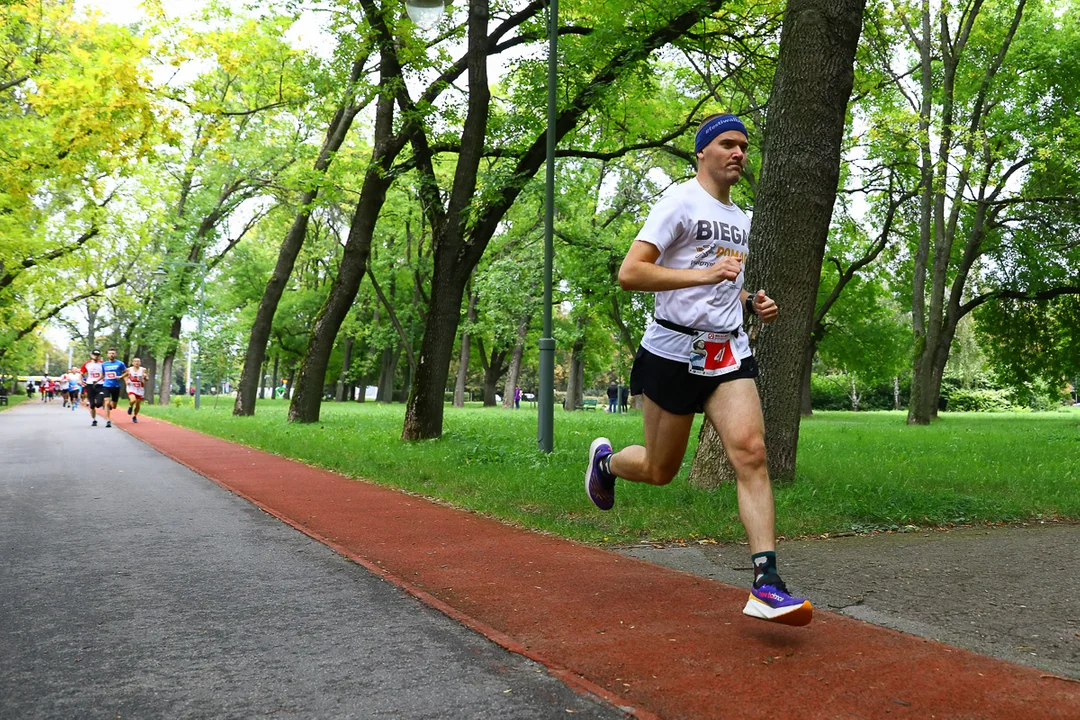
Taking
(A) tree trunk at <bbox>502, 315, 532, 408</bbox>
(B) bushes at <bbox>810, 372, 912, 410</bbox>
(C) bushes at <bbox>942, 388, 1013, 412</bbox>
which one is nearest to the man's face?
(A) tree trunk at <bbox>502, 315, 532, 408</bbox>

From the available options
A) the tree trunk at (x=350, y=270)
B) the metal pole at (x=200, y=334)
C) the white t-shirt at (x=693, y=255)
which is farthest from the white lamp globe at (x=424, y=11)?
the metal pole at (x=200, y=334)

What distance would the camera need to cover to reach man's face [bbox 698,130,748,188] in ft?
13.8

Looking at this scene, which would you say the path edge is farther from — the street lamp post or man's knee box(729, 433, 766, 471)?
the street lamp post

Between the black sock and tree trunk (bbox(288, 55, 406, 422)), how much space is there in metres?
14.1

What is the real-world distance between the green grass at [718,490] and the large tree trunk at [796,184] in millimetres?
1095

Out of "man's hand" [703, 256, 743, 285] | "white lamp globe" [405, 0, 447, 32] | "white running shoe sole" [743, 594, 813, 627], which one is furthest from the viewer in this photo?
"white lamp globe" [405, 0, 447, 32]

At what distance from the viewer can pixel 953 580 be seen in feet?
16.7

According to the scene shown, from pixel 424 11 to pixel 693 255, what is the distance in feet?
36.8

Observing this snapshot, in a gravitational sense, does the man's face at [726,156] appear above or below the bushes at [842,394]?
above

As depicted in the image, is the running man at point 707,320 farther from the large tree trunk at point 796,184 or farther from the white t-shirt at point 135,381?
the white t-shirt at point 135,381

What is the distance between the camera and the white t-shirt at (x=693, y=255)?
410 centimetres

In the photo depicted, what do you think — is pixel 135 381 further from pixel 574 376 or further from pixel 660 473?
pixel 660 473

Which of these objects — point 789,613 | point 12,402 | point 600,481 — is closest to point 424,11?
point 600,481

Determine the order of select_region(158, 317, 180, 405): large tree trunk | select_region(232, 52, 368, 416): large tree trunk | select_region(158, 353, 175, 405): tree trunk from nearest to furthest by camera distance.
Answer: select_region(232, 52, 368, 416): large tree trunk
select_region(158, 317, 180, 405): large tree trunk
select_region(158, 353, 175, 405): tree trunk
